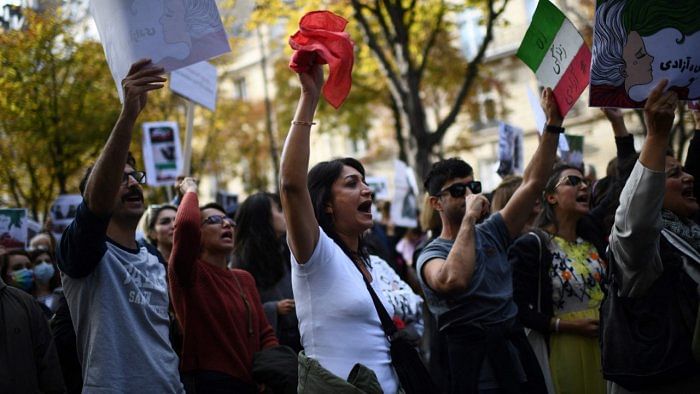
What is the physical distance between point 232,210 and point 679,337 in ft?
17.4

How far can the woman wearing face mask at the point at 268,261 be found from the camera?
19.8 ft

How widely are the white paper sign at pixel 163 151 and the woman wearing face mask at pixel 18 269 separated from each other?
10.1ft

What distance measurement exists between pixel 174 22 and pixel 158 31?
10 cm

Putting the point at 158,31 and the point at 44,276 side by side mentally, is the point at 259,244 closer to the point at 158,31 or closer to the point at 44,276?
the point at 44,276

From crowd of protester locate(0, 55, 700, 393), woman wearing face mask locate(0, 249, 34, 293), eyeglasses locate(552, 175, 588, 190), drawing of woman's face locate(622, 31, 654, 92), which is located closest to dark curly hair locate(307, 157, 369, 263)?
crowd of protester locate(0, 55, 700, 393)

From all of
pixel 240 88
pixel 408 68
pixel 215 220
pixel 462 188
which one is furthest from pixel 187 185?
pixel 240 88

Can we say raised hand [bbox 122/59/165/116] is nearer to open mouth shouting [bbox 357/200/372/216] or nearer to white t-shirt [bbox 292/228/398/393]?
white t-shirt [bbox 292/228/398/393]

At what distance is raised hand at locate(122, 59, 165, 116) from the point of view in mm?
3789

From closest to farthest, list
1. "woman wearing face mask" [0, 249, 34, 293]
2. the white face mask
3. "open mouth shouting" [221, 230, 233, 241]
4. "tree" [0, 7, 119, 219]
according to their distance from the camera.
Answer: "open mouth shouting" [221, 230, 233, 241], "woman wearing face mask" [0, 249, 34, 293], the white face mask, "tree" [0, 7, 119, 219]

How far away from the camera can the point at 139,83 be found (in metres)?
3.87

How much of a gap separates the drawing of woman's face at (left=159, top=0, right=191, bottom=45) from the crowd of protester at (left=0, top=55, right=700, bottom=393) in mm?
371

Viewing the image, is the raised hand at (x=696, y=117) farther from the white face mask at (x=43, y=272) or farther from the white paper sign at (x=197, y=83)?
the white face mask at (x=43, y=272)

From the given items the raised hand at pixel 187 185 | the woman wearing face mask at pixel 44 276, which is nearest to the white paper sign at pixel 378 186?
the woman wearing face mask at pixel 44 276

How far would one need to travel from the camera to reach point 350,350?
3.65 m
